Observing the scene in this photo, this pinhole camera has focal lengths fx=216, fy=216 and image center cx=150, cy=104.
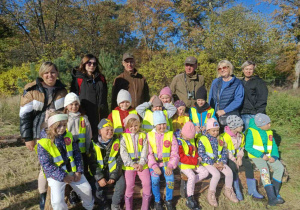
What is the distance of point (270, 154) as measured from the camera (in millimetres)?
3469

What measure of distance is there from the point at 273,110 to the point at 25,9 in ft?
63.5

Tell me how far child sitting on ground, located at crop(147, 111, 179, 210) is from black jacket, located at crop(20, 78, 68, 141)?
4.95 ft

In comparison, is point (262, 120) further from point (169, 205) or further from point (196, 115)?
point (169, 205)

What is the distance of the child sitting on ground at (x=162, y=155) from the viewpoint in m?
2.96

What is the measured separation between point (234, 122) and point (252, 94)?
85 centimetres

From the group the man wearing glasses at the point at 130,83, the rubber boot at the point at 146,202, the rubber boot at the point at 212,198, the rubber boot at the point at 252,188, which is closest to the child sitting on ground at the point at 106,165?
the rubber boot at the point at 146,202

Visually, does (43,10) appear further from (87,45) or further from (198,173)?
(198,173)

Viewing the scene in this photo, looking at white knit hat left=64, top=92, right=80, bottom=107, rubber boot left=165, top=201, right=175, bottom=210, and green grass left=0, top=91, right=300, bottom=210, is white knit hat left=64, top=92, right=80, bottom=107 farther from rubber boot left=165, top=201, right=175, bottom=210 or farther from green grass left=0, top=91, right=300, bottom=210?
rubber boot left=165, top=201, right=175, bottom=210

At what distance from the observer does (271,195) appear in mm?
3109

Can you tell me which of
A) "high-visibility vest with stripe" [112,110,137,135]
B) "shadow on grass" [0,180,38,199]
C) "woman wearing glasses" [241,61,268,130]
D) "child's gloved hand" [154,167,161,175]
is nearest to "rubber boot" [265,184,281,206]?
"woman wearing glasses" [241,61,268,130]

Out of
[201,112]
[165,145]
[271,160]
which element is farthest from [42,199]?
[271,160]

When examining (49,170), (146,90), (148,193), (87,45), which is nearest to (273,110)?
(146,90)

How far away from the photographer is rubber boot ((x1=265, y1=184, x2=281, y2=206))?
3076mm

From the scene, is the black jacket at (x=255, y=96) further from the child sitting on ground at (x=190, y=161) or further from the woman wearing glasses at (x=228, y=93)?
the child sitting on ground at (x=190, y=161)
